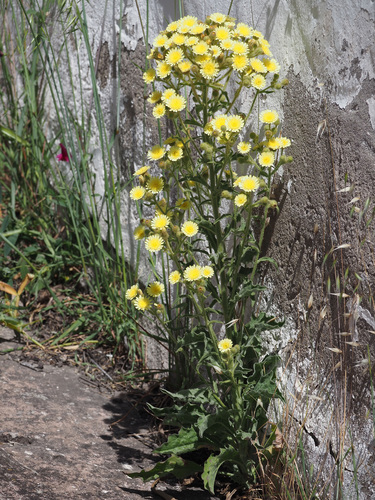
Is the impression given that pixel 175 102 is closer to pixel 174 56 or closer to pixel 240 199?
pixel 174 56

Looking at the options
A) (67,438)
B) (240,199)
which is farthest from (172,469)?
(240,199)

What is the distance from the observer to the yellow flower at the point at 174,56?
165 centimetres

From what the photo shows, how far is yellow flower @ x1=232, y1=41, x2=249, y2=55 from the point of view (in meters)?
1.65

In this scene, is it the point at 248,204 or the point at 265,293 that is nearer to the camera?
the point at 248,204

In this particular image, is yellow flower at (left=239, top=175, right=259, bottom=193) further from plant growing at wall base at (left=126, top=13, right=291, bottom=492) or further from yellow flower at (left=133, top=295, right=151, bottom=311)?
yellow flower at (left=133, top=295, right=151, bottom=311)

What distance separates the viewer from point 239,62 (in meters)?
1.66

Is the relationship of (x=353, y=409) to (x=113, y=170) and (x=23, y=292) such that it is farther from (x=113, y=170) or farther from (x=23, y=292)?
(x=23, y=292)

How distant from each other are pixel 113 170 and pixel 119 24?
60 centimetres

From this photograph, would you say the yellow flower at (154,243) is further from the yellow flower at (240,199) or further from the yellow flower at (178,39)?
the yellow flower at (178,39)

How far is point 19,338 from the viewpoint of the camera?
2732 mm

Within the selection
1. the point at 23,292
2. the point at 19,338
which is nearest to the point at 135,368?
the point at 19,338

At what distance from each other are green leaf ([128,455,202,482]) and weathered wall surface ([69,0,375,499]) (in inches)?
12.5

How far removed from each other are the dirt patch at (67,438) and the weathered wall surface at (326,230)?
490mm

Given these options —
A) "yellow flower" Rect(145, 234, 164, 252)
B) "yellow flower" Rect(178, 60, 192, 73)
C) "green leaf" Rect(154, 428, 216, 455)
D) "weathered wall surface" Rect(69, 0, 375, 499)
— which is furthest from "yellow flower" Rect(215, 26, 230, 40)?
"green leaf" Rect(154, 428, 216, 455)
